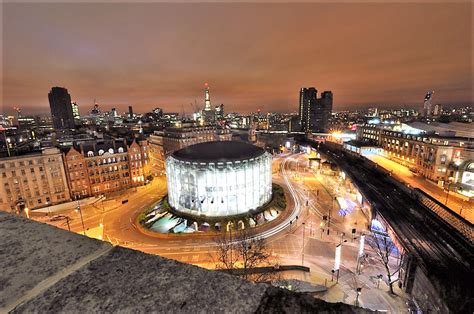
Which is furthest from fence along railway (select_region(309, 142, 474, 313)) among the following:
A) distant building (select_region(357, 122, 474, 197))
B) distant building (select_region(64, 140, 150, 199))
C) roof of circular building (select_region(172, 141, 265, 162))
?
distant building (select_region(64, 140, 150, 199))

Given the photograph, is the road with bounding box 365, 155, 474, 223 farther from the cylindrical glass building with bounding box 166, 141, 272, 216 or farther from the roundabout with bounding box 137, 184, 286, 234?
the cylindrical glass building with bounding box 166, 141, 272, 216

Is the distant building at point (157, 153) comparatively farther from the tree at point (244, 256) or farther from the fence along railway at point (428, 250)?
the fence along railway at point (428, 250)

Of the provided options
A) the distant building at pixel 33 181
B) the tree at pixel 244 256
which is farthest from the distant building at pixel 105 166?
the tree at pixel 244 256

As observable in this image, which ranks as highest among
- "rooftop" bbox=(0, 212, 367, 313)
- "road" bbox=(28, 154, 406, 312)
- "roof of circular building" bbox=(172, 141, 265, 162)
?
"rooftop" bbox=(0, 212, 367, 313)

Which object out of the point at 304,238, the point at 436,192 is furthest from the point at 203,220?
the point at 436,192

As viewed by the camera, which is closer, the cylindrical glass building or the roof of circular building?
the cylindrical glass building

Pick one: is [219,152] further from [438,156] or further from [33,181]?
[438,156]
